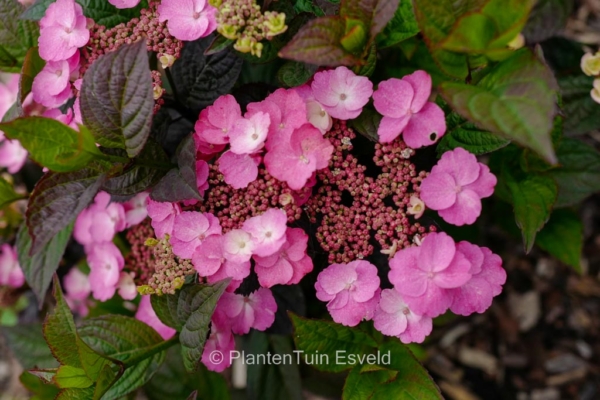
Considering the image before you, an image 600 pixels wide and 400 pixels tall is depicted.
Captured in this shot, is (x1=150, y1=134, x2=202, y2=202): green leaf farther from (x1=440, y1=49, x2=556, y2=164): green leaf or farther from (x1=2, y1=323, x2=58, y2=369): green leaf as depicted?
(x1=2, y1=323, x2=58, y2=369): green leaf

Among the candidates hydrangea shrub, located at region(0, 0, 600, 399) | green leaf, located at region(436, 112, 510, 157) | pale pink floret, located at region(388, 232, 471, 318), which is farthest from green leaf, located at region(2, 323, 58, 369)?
green leaf, located at region(436, 112, 510, 157)

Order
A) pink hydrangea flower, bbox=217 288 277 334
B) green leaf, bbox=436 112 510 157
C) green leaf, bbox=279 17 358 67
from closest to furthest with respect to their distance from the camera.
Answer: green leaf, bbox=279 17 358 67 < green leaf, bbox=436 112 510 157 < pink hydrangea flower, bbox=217 288 277 334

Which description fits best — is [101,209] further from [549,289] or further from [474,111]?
[549,289]

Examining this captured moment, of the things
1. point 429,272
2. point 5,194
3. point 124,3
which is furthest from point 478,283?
point 5,194

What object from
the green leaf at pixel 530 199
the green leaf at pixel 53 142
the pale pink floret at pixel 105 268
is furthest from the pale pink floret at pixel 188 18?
the green leaf at pixel 530 199

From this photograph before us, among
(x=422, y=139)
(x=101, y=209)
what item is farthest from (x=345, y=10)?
(x=101, y=209)

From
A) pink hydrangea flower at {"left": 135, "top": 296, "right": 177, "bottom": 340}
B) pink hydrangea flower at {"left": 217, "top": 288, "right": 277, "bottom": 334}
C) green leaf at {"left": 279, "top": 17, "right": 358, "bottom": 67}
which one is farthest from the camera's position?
pink hydrangea flower at {"left": 135, "top": 296, "right": 177, "bottom": 340}

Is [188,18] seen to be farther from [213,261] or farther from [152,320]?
[152,320]
